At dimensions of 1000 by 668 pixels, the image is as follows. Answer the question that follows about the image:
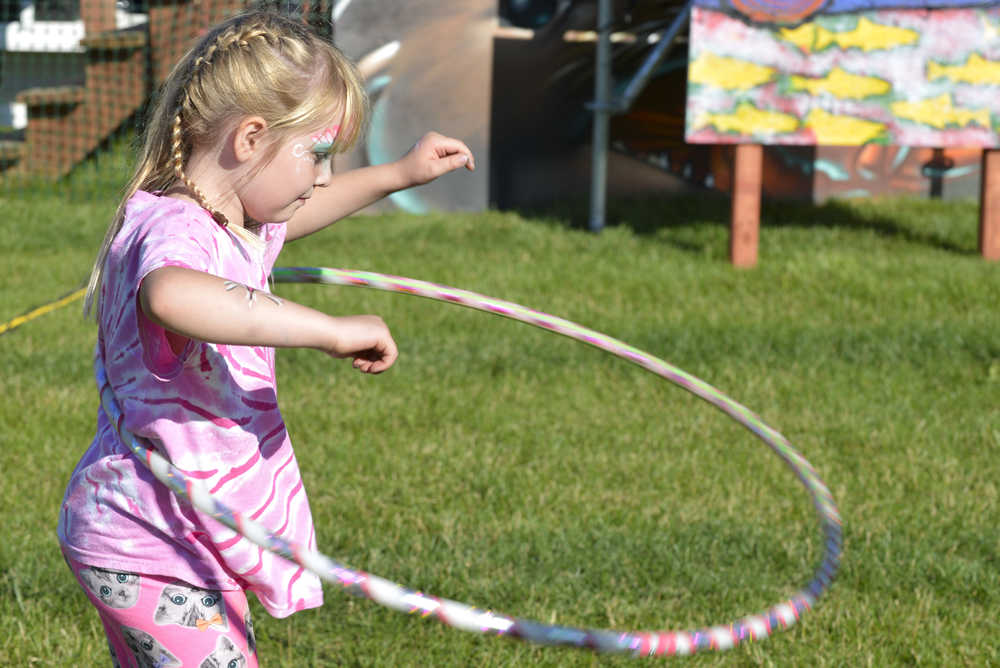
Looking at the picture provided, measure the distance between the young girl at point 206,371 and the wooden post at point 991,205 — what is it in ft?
23.7

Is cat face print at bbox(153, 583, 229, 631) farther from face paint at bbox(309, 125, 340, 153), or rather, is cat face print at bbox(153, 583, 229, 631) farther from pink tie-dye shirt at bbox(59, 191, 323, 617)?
face paint at bbox(309, 125, 340, 153)

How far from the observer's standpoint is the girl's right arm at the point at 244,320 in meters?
1.82

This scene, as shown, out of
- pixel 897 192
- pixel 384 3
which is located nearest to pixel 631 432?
pixel 384 3

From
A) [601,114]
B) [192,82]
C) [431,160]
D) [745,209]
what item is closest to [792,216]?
[601,114]

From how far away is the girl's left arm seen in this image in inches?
111

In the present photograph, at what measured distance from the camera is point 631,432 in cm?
520

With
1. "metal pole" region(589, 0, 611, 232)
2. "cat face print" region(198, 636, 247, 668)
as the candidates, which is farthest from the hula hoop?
"metal pole" region(589, 0, 611, 232)

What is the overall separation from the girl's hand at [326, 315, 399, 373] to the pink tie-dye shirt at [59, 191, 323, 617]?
363 millimetres

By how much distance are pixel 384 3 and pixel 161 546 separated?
8481 millimetres

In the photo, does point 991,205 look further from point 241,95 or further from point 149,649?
point 149,649

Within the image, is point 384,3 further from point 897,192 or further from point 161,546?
point 161,546

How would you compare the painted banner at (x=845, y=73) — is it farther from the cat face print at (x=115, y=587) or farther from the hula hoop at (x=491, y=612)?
the cat face print at (x=115, y=587)

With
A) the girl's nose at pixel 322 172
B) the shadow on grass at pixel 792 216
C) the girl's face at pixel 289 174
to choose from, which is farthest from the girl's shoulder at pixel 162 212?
the shadow on grass at pixel 792 216

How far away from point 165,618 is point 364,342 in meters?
0.77
